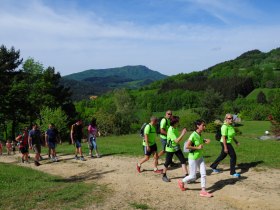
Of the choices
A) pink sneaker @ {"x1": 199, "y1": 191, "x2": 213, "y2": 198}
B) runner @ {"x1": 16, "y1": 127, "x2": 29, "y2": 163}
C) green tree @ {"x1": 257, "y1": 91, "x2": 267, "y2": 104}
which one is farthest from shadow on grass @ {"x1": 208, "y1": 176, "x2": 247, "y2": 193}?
green tree @ {"x1": 257, "y1": 91, "x2": 267, "y2": 104}

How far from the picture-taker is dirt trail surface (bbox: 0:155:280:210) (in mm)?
9109

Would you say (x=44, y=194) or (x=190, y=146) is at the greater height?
(x=190, y=146)

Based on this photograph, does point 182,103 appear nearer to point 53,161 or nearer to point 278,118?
point 278,118

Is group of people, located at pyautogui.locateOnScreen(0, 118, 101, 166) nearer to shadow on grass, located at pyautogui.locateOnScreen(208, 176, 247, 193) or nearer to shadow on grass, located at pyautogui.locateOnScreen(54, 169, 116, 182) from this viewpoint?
shadow on grass, located at pyautogui.locateOnScreen(54, 169, 116, 182)

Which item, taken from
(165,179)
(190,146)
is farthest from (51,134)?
(190,146)

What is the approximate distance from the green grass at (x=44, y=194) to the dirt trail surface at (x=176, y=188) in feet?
1.79

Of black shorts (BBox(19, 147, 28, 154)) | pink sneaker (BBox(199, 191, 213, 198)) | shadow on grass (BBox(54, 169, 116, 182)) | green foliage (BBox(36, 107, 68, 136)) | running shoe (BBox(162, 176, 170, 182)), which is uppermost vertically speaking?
green foliage (BBox(36, 107, 68, 136))

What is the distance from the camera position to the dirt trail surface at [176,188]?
359 inches

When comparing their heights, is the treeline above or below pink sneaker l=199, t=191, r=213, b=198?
above

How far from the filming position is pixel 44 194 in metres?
10.1

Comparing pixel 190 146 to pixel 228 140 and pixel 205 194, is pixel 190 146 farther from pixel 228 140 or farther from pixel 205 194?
pixel 228 140

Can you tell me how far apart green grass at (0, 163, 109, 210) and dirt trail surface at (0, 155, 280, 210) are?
546mm

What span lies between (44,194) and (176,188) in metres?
3.79

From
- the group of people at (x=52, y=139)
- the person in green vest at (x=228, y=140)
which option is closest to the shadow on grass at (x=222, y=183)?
the person in green vest at (x=228, y=140)
